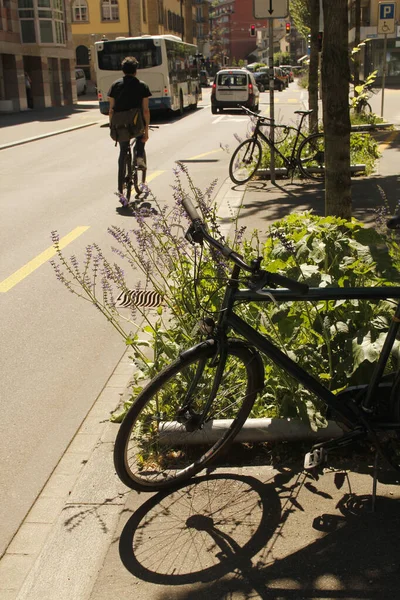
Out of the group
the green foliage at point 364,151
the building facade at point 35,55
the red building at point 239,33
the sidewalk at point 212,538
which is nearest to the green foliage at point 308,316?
the sidewalk at point 212,538

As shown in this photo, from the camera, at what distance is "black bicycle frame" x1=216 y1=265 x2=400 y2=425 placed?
3.34m

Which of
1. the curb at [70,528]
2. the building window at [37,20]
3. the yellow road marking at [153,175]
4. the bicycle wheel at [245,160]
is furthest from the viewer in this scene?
the building window at [37,20]

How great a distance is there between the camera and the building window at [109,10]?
230 feet

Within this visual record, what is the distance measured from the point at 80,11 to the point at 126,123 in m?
63.9

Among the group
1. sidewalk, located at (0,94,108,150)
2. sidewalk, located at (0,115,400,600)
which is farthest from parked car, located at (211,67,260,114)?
sidewalk, located at (0,115,400,600)

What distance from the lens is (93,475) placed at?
3877 mm

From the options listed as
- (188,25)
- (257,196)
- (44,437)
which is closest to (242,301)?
(44,437)

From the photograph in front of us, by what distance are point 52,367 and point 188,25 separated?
104 m

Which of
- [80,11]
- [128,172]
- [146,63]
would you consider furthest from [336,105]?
[80,11]

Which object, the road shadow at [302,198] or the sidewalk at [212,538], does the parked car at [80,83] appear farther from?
the sidewalk at [212,538]

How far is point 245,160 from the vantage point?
1334cm

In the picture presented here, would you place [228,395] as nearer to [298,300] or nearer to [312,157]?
[298,300]

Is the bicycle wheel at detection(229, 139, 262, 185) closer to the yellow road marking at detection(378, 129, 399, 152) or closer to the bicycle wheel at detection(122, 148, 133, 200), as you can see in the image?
the bicycle wheel at detection(122, 148, 133, 200)

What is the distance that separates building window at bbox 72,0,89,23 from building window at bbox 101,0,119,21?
63.8 inches
